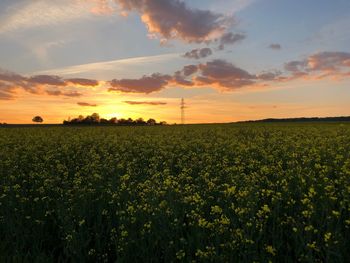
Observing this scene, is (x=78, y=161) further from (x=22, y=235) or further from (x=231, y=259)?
(x=231, y=259)

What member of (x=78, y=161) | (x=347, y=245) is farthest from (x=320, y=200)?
(x=78, y=161)

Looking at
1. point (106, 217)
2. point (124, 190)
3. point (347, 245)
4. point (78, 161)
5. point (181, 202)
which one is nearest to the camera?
point (347, 245)

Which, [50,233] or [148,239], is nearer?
[148,239]

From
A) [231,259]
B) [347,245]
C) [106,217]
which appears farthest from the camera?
[106,217]

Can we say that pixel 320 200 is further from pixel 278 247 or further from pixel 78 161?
pixel 78 161

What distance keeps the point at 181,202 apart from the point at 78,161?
968 cm

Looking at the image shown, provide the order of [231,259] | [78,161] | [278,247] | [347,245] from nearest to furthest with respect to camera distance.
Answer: [231,259], [278,247], [347,245], [78,161]

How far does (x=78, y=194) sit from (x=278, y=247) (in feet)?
18.1

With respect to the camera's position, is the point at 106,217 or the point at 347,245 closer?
the point at 347,245

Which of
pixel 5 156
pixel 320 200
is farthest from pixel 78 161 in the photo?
pixel 320 200

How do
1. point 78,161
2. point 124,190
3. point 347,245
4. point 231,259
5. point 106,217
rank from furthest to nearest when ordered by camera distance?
point 78,161 → point 124,190 → point 106,217 → point 347,245 → point 231,259

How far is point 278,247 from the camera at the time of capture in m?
6.38

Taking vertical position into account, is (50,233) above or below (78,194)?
below

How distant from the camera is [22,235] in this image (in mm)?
8430
